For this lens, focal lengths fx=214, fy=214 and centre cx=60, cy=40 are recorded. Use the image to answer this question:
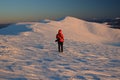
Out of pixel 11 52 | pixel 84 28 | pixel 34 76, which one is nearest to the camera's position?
pixel 34 76

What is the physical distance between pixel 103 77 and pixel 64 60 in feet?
12.9

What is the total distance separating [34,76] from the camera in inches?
382

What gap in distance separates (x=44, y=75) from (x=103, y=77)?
8.91 feet

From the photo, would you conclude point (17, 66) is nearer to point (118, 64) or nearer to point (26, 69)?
point (26, 69)

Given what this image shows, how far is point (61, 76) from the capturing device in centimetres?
976

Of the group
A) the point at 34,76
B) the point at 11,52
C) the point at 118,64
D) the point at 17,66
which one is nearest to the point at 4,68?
the point at 17,66

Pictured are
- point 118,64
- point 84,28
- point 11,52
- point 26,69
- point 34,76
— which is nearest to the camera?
point 34,76

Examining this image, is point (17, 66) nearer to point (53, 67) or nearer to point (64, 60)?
point (53, 67)

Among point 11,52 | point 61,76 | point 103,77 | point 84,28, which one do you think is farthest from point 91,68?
point 84,28

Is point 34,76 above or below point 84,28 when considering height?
below

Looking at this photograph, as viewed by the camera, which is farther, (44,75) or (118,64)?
(118,64)

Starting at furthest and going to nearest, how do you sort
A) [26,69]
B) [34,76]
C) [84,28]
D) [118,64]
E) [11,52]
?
[84,28] < [11,52] < [118,64] < [26,69] < [34,76]

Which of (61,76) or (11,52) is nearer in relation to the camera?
(61,76)

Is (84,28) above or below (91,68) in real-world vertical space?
above
